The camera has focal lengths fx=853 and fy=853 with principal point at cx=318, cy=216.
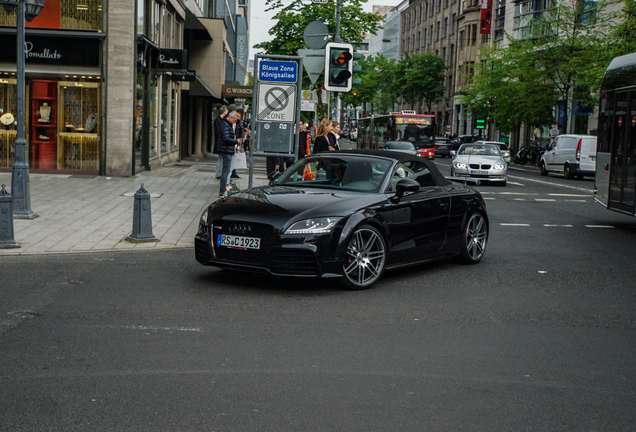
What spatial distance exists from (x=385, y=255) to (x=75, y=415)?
4.67 meters

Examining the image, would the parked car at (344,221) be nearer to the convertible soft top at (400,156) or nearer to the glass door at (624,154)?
the convertible soft top at (400,156)

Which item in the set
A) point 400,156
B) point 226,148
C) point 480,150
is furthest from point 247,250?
point 480,150

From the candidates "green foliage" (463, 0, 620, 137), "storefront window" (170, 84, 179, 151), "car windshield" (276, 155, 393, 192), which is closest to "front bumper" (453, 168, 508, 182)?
"storefront window" (170, 84, 179, 151)

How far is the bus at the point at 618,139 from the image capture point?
46.7ft

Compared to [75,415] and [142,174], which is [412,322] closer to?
[75,415]

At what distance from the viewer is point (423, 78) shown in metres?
89.9

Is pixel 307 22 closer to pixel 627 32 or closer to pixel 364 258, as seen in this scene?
pixel 627 32

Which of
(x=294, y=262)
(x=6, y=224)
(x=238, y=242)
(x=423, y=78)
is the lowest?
(x=6, y=224)

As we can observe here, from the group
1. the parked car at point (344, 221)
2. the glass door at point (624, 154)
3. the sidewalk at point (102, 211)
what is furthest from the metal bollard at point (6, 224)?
the glass door at point (624, 154)

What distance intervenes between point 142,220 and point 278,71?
3.70m

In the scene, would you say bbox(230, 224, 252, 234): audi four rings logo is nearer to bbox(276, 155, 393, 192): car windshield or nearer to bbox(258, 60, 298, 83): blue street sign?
bbox(276, 155, 393, 192): car windshield

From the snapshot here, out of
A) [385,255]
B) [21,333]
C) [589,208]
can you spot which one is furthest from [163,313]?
[589,208]

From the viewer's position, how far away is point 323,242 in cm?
785

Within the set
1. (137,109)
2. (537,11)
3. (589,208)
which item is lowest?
(589,208)
